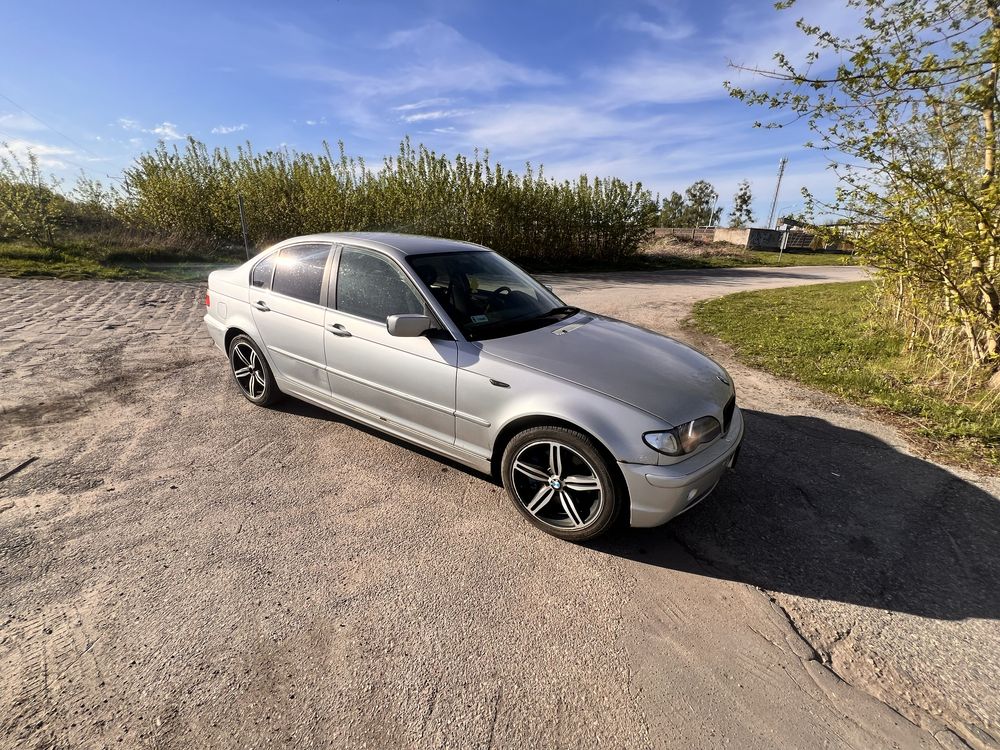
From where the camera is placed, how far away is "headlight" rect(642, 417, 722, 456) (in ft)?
8.25

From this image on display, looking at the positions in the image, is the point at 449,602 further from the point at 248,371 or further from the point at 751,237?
the point at 751,237

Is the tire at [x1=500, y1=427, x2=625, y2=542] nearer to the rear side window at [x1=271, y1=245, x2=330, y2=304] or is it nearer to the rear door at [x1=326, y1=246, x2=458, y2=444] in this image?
the rear door at [x1=326, y1=246, x2=458, y2=444]

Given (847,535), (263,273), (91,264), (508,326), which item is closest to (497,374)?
(508,326)

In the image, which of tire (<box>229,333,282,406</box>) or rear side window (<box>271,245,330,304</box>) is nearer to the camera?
rear side window (<box>271,245,330,304</box>)

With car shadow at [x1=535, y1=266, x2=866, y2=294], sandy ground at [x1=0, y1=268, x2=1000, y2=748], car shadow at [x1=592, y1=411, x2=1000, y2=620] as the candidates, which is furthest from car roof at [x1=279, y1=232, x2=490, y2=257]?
car shadow at [x1=535, y1=266, x2=866, y2=294]

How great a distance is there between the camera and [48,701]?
1.82 meters

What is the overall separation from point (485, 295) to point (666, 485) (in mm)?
1897

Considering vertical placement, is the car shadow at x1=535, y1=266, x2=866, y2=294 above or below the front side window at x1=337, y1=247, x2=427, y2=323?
below

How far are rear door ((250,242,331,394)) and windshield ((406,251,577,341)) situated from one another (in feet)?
3.04

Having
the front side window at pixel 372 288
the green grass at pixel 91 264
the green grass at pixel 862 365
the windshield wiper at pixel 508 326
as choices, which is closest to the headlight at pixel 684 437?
the windshield wiper at pixel 508 326

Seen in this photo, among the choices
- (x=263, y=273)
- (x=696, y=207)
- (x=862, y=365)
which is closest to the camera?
(x=263, y=273)

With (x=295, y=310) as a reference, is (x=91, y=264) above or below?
below

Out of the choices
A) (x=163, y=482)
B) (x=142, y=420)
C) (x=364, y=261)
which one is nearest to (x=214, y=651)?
(x=163, y=482)

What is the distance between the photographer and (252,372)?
4477 millimetres
